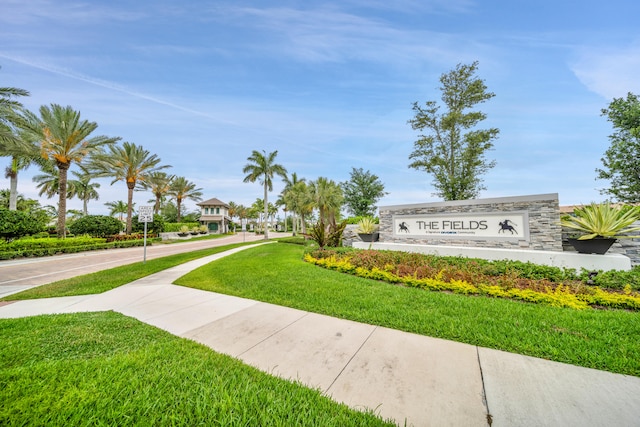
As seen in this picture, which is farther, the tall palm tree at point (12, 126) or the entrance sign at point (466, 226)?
the tall palm tree at point (12, 126)

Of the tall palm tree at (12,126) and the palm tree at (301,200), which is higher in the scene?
the tall palm tree at (12,126)

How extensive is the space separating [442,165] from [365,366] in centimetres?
2211

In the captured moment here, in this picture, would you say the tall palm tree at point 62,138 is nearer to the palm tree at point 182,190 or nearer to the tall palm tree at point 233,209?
the palm tree at point 182,190

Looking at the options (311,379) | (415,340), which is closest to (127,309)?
(311,379)

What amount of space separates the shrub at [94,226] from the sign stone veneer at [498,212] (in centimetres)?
2830

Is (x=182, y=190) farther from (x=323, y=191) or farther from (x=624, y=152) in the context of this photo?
(x=624, y=152)

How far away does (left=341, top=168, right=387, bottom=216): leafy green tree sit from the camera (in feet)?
120

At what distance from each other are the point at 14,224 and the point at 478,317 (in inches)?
1028

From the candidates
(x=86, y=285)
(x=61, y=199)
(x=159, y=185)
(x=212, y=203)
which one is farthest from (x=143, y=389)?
(x=212, y=203)

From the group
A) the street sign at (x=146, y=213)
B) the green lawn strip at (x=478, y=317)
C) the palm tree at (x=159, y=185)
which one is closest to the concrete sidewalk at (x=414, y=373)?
the green lawn strip at (x=478, y=317)

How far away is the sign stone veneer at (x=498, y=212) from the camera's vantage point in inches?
308

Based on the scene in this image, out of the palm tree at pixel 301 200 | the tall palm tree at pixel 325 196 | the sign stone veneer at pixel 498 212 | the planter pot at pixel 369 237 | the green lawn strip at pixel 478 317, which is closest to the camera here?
the green lawn strip at pixel 478 317

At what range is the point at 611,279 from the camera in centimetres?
519

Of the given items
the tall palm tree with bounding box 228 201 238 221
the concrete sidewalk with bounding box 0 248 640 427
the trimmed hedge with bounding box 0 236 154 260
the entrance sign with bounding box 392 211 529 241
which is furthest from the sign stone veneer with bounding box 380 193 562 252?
the tall palm tree with bounding box 228 201 238 221
